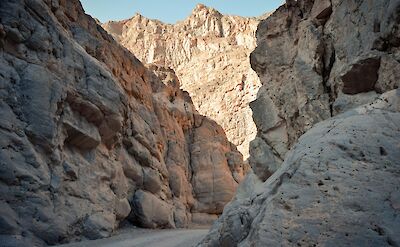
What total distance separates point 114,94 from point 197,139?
58.6 ft

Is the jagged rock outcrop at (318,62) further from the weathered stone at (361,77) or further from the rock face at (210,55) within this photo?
Answer: the rock face at (210,55)

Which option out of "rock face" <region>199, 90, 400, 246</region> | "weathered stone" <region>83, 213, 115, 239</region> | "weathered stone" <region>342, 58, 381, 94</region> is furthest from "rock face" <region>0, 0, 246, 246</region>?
"weathered stone" <region>342, 58, 381, 94</region>

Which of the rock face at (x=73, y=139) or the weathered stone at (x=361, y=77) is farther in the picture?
the rock face at (x=73, y=139)

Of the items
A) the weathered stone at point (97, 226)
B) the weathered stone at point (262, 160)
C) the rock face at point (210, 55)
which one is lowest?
the weathered stone at point (97, 226)

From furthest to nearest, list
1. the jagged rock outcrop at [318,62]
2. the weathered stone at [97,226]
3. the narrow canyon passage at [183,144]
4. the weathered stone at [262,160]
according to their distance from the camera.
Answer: the weathered stone at [262,160], the weathered stone at [97,226], the jagged rock outcrop at [318,62], the narrow canyon passage at [183,144]

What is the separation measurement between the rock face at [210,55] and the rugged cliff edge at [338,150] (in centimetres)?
4682

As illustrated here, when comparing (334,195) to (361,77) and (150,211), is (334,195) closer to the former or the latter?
(361,77)

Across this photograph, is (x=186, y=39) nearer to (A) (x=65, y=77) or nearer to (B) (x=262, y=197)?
(A) (x=65, y=77)

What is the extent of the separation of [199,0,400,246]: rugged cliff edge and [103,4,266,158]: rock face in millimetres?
46822

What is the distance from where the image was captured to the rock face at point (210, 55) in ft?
220

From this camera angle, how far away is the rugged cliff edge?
185 inches

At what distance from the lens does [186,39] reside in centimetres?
8681

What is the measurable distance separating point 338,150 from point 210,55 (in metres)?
76.5

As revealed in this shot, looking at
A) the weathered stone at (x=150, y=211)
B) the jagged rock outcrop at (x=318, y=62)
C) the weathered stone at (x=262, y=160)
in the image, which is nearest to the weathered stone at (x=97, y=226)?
the weathered stone at (x=150, y=211)
